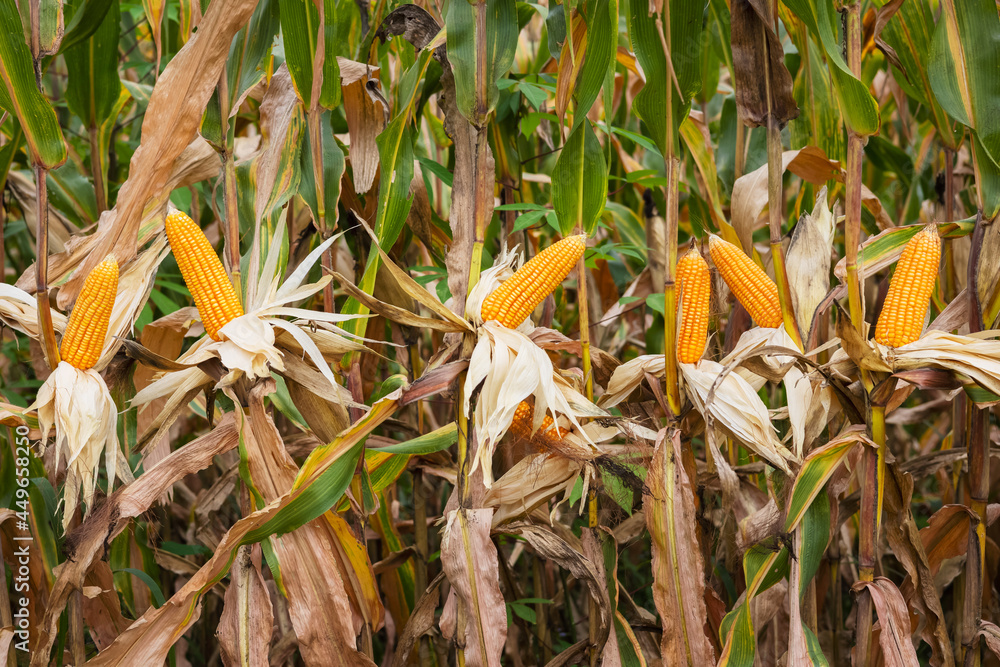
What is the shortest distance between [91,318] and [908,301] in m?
1.97

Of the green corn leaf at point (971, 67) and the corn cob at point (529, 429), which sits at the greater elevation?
the green corn leaf at point (971, 67)

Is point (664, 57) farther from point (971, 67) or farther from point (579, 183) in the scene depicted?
point (971, 67)

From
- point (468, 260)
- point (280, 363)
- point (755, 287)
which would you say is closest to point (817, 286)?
point (755, 287)

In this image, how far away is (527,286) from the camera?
67.8 inches

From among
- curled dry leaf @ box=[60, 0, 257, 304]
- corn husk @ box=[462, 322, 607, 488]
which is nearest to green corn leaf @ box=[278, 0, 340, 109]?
curled dry leaf @ box=[60, 0, 257, 304]

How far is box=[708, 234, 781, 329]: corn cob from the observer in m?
1.90

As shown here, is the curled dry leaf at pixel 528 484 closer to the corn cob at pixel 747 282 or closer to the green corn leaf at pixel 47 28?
the corn cob at pixel 747 282

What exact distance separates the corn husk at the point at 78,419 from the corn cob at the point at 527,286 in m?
0.95

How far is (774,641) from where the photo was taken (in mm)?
2422

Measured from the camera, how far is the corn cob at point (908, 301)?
1732 mm

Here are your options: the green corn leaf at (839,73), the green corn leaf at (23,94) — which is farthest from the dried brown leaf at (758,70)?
the green corn leaf at (23,94)

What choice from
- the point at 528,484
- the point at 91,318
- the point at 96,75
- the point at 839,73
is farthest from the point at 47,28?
the point at 839,73

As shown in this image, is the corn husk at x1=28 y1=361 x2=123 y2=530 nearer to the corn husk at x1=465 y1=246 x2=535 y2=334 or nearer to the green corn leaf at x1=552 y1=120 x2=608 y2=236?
the corn husk at x1=465 y1=246 x2=535 y2=334

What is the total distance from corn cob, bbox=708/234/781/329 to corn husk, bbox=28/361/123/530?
159 cm
